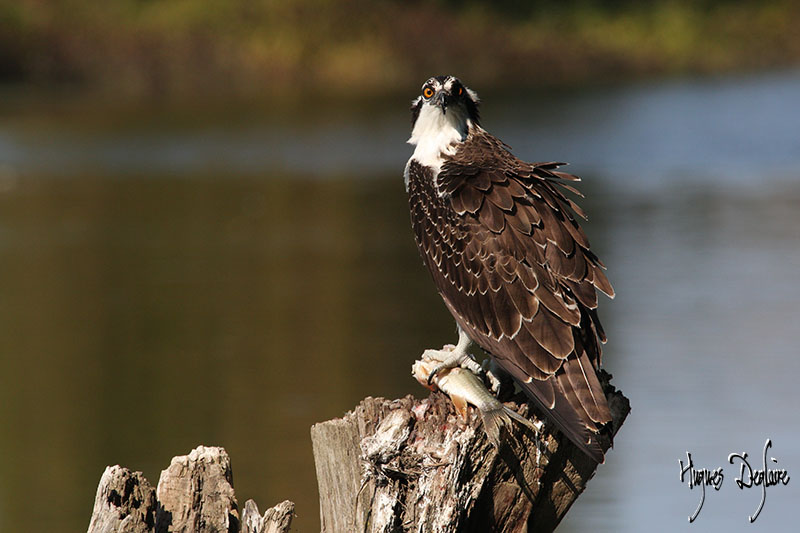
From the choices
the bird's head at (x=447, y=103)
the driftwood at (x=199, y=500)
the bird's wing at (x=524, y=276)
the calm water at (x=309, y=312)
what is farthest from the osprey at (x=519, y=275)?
the calm water at (x=309, y=312)

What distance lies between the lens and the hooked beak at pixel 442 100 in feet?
18.5

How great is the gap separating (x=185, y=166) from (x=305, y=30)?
2510cm

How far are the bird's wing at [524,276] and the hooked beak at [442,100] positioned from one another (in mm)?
371

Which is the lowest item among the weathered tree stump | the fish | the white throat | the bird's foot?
the weathered tree stump

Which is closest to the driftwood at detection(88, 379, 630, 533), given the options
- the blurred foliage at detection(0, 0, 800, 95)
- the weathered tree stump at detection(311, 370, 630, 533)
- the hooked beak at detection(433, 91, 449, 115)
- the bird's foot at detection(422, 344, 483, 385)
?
the weathered tree stump at detection(311, 370, 630, 533)

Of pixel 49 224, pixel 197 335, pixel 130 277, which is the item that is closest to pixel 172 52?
pixel 49 224

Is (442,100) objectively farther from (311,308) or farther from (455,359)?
(311,308)

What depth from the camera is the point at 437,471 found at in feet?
14.4

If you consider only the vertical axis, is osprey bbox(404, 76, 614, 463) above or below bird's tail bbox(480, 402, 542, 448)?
above

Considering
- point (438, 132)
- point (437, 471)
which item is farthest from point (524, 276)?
point (438, 132)

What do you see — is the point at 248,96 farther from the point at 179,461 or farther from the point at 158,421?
the point at 179,461

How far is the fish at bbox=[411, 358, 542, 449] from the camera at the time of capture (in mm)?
4479

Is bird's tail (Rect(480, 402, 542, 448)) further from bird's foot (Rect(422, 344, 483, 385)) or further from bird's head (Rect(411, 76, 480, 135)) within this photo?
bird's head (Rect(411, 76, 480, 135))

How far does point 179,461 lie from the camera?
4688 mm
